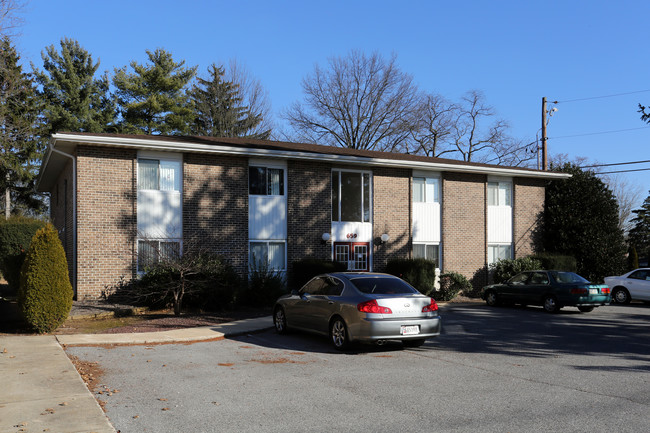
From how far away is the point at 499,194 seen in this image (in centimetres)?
2611

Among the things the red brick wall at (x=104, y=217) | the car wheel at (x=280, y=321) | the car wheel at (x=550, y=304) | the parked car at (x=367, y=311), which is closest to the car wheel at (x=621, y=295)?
the car wheel at (x=550, y=304)

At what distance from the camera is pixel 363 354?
10.3m

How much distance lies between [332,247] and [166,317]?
8274 millimetres

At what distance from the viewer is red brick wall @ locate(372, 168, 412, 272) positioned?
75.5ft

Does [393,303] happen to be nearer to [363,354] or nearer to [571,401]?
[363,354]

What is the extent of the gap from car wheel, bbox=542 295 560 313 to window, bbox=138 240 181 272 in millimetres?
11874

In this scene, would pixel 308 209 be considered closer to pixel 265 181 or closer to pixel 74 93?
pixel 265 181

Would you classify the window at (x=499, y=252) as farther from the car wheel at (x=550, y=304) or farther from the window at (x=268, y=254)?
the window at (x=268, y=254)

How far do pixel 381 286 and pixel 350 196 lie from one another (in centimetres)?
1209

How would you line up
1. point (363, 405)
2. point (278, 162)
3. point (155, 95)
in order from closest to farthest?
point (363, 405) → point (278, 162) → point (155, 95)

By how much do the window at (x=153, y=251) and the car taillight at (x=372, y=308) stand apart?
9.12m

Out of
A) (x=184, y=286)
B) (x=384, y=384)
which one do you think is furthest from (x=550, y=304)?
(x=384, y=384)

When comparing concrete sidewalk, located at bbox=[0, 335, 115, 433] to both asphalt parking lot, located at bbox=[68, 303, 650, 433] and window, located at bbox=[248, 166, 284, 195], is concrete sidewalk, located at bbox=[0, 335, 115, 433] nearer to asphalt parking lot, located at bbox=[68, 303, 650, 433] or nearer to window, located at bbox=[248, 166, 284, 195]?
asphalt parking lot, located at bbox=[68, 303, 650, 433]

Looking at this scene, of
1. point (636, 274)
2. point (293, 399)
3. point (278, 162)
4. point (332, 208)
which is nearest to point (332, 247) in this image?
point (332, 208)
